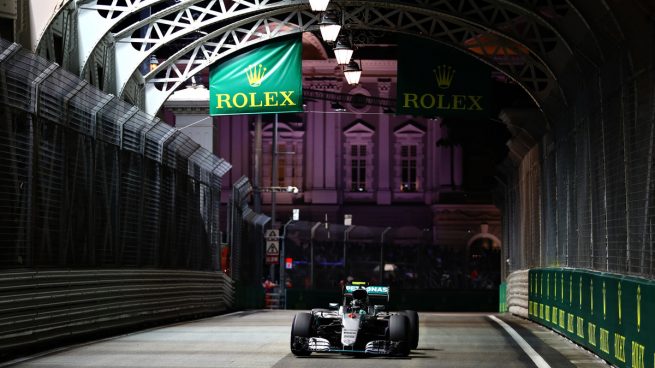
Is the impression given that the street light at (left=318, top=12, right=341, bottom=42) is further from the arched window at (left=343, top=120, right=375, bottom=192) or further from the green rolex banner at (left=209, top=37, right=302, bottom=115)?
the arched window at (left=343, top=120, right=375, bottom=192)

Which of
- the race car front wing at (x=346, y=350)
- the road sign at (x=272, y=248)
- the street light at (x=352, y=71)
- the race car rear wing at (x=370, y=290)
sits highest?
the street light at (x=352, y=71)

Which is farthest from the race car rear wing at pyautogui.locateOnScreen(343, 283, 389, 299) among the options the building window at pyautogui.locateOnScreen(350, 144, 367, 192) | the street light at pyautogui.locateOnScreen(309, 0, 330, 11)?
the building window at pyautogui.locateOnScreen(350, 144, 367, 192)

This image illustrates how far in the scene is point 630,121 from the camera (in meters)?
15.1

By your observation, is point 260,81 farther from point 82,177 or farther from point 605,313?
point 605,313

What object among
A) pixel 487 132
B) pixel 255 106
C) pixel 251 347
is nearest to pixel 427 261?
pixel 487 132

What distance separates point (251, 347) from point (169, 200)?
396 inches

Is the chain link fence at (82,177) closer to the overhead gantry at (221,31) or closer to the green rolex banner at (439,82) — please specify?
the overhead gantry at (221,31)

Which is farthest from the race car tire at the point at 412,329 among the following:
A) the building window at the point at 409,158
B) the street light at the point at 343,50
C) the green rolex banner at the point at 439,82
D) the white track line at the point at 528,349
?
the building window at the point at 409,158

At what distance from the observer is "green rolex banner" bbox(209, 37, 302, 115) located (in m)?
28.5

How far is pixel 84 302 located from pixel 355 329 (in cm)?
514

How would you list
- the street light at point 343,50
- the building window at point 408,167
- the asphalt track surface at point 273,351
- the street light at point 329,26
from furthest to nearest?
1. the building window at point 408,167
2. the street light at point 343,50
3. the street light at point 329,26
4. the asphalt track surface at point 273,351

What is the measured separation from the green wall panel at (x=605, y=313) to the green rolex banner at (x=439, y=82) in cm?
593

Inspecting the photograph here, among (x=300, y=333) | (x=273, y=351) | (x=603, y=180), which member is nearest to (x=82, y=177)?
(x=273, y=351)

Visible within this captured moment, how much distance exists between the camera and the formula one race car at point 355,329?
16.2 meters
